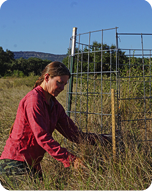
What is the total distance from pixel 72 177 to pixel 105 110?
2.06 metres

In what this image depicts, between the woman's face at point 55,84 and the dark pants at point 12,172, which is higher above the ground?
the woman's face at point 55,84

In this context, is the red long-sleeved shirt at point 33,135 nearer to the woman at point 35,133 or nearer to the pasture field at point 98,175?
the woman at point 35,133

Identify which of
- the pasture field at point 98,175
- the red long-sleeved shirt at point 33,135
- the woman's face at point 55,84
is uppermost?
the woman's face at point 55,84

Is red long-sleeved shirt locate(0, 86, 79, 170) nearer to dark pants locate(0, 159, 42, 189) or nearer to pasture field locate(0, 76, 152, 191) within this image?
dark pants locate(0, 159, 42, 189)

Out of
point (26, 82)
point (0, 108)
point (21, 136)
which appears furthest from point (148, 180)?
point (26, 82)

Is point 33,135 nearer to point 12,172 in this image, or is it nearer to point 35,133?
point 35,133

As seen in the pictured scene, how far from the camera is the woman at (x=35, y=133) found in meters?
1.88

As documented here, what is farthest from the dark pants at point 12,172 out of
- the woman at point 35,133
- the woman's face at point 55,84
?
the woman's face at point 55,84

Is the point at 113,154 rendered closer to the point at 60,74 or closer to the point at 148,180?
the point at 148,180

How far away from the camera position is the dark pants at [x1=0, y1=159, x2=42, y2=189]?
80.2 inches

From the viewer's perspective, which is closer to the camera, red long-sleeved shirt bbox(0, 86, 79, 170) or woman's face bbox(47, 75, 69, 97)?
red long-sleeved shirt bbox(0, 86, 79, 170)

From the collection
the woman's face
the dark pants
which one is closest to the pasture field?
the dark pants

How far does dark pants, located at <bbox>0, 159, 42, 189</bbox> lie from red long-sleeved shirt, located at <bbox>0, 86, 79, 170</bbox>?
0.05 metres

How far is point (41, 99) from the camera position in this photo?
2084mm
